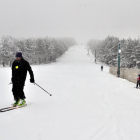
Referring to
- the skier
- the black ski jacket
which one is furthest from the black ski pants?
the black ski jacket

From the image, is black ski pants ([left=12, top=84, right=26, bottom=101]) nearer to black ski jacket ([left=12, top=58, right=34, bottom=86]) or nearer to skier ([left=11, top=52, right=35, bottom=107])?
skier ([left=11, top=52, right=35, bottom=107])

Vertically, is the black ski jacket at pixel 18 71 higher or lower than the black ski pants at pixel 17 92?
higher

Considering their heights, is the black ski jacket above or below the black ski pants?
above

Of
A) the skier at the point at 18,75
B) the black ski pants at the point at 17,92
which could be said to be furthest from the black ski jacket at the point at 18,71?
the black ski pants at the point at 17,92

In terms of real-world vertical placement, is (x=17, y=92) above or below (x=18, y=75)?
below

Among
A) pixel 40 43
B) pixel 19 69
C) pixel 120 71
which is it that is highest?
pixel 40 43

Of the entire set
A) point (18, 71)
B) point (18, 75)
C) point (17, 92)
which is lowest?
point (17, 92)

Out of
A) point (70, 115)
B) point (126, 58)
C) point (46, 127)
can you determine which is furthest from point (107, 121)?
point (126, 58)

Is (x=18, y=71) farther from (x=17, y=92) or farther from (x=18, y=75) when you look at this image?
(x=17, y=92)

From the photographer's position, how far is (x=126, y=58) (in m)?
49.4

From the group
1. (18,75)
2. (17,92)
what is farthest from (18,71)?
(17,92)

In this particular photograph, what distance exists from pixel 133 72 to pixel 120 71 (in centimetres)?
439

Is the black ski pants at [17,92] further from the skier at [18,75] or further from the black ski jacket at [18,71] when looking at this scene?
the black ski jacket at [18,71]

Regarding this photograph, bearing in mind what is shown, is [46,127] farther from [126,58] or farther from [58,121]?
[126,58]
